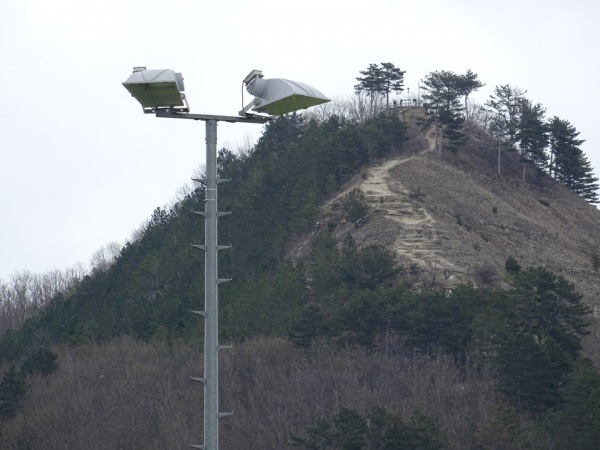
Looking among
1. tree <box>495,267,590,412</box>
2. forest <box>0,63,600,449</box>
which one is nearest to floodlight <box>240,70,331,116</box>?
forest <box>0,63,600,449</box>

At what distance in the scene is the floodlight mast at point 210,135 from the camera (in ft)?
26.0

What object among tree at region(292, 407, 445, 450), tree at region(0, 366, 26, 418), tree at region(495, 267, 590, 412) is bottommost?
tree at region(0, 366, 26, 418)

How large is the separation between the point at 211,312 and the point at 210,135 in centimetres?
123

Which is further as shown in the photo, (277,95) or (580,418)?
(580,418)

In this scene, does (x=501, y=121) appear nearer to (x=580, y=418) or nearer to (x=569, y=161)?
(x=569, y=161)

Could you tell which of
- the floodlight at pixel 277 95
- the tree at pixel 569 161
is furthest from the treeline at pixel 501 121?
the floodlight at pixel 277 95

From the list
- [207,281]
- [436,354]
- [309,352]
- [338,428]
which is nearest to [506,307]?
[436,354]

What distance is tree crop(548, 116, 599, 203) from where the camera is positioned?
75000 millimetres

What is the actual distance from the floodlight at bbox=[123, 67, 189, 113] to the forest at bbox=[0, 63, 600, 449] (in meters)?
20.2

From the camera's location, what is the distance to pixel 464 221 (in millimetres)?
59750

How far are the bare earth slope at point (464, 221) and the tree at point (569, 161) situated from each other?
13.1 feet

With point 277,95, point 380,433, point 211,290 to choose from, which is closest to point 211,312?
point 211,290

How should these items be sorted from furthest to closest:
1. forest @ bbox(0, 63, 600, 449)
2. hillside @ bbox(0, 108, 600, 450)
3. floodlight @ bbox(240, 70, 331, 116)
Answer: hillside @ bbox(0, 108, 600, 450)
forest @ bbox(0, 63, 600, 449)
floodlight @ bbox(240, 70, 331, 116)

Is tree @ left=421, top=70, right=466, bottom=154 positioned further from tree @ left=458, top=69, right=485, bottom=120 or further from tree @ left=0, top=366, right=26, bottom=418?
tree @ left=0, top=366, right=26, bottom=418
